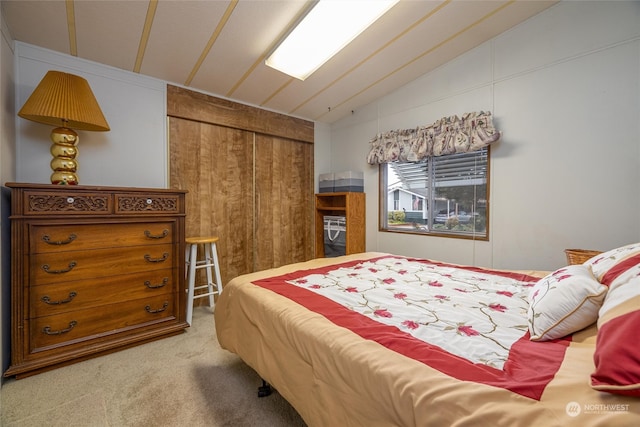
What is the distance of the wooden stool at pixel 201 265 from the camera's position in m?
2.39

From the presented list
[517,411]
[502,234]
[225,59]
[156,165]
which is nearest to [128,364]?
[156,165]

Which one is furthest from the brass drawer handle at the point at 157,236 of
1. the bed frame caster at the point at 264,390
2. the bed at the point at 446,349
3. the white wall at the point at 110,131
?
the bed frame caster at the point at 264,390

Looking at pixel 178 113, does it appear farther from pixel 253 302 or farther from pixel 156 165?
pixel 253 302

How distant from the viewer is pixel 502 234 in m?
2.45

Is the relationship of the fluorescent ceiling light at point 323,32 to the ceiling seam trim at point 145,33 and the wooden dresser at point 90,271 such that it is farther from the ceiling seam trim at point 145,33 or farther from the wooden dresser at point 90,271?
the wooden dresser at point 90,271

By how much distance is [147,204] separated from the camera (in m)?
2.04

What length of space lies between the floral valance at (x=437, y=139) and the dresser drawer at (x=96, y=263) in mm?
2499

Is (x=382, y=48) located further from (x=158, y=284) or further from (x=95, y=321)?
(x=95, y=321)

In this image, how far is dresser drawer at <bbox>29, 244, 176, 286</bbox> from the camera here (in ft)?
5.46

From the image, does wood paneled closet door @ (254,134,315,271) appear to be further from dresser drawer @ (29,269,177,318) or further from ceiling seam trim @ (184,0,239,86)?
dresser drawer @ (29,269,177,318)

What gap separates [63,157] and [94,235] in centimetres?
60

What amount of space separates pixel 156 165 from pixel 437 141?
280 cm

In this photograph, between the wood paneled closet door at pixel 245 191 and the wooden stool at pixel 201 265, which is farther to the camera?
the wood paneled closet door at pixel 245 191

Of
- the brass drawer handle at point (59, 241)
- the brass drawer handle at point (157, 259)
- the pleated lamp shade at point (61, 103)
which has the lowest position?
the brass drawer handle at point (157, 259)
